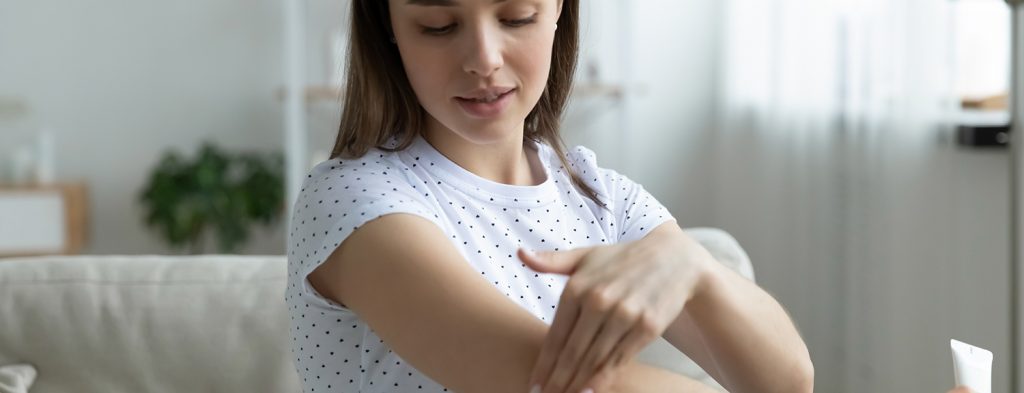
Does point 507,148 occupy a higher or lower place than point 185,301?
higher

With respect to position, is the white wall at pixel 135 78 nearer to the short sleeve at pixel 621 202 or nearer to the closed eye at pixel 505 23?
the short sleeve at pixel 621 202

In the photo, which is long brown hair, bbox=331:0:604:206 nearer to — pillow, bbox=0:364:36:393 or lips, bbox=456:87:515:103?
lips, bbox=456:87:515:103

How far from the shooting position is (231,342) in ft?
5.45

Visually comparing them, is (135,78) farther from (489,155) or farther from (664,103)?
(489,155)

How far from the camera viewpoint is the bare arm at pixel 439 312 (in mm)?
957

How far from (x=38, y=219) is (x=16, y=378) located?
3023 millimetres

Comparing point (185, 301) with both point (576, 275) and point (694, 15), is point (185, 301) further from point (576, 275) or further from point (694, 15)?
point (694, 15)

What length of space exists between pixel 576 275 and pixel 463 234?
0.30 meters

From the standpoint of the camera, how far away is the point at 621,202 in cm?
137

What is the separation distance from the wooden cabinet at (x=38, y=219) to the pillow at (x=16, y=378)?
9.70ft

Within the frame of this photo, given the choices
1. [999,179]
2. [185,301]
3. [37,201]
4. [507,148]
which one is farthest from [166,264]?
[37,201]

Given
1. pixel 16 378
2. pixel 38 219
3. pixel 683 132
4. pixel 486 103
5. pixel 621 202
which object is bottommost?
pixel 38 219

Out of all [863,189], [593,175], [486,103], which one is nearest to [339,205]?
[486,103]

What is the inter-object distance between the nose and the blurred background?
1778 mm
